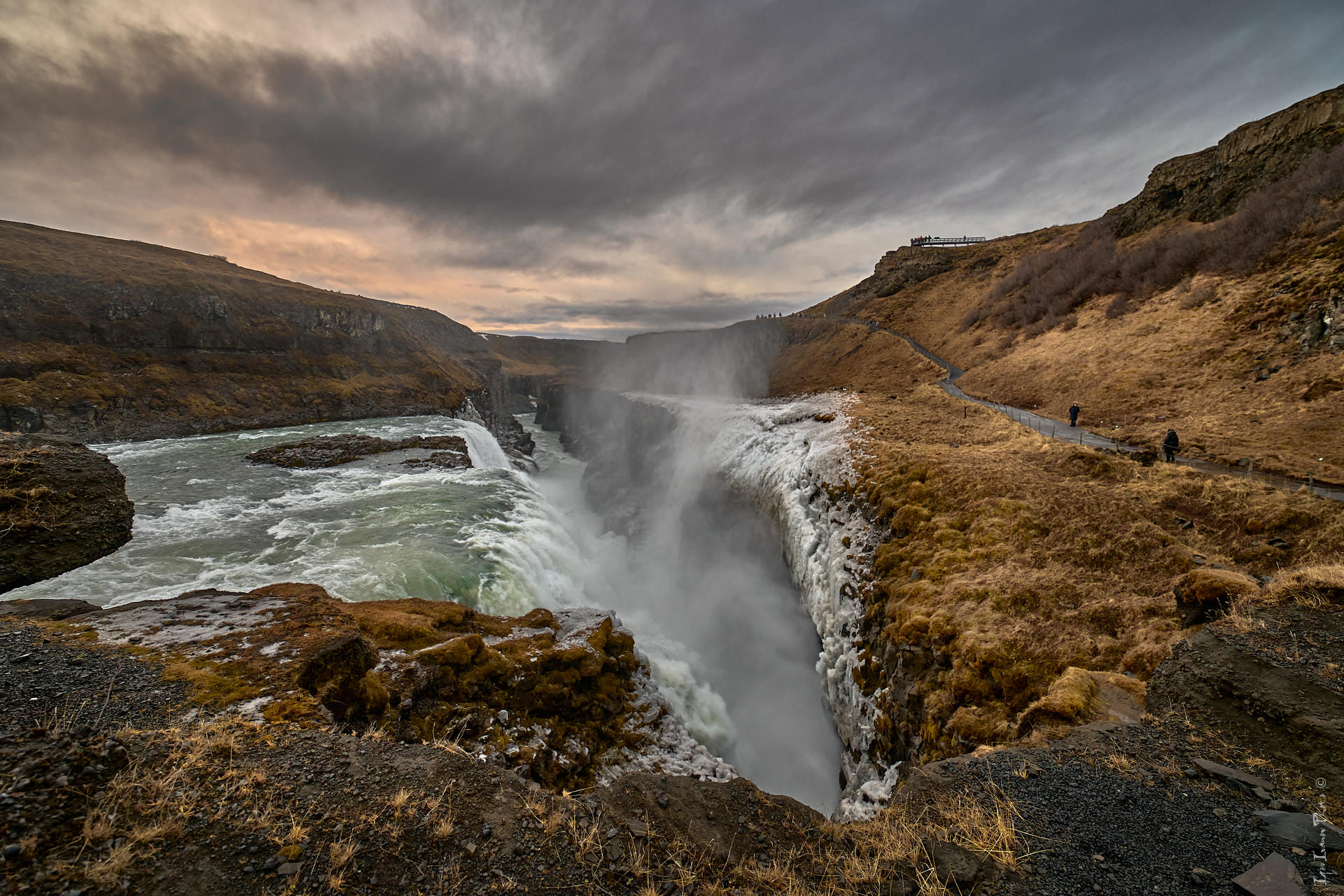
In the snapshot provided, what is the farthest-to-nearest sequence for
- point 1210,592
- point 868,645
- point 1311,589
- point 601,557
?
point 601,557, point 868,645, point 1210,592, point 1311,589

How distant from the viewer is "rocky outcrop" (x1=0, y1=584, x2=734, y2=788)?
Result: 7797 millimetres

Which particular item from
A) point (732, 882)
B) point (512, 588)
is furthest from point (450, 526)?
point (732, 882)

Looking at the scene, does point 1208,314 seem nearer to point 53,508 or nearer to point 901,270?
point 53,508

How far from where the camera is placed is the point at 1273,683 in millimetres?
6035

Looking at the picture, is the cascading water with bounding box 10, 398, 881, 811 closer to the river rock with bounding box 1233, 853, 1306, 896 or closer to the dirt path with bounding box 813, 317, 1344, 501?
the dirt path with bounding box 813, 317, 1344, 501

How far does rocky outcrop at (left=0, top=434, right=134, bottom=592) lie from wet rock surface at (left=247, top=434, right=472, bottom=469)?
20104mm

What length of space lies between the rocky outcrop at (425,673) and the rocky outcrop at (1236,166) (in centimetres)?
5264

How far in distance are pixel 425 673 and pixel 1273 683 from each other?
13.8 metres

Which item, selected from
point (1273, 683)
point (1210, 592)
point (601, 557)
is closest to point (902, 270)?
point (601, 557)

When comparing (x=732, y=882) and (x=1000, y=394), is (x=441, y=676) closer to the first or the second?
(x=732, y=882)

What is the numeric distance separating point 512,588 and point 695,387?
61.8 metres

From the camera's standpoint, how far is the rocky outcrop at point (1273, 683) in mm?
5418

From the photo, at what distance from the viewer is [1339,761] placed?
16.8 feet

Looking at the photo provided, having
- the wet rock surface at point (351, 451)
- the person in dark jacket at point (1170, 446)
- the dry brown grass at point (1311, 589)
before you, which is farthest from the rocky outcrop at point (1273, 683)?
the wet rock surface at point (351, 451)
